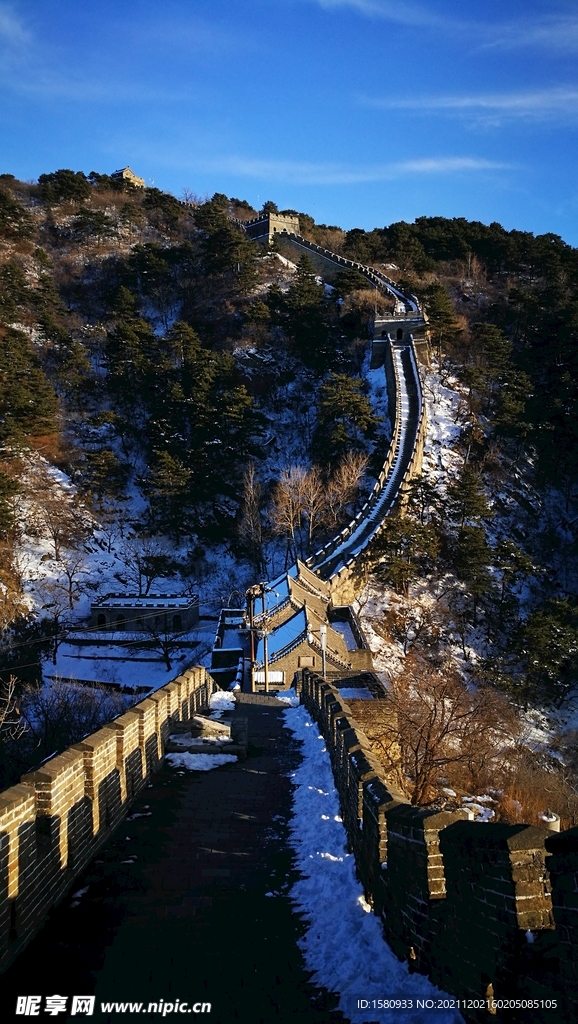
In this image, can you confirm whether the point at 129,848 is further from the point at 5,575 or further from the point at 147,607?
the point at 5,575

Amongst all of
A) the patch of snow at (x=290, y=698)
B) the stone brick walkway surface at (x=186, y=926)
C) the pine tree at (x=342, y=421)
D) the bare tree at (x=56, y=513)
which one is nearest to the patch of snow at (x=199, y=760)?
the stone brick walkway surface at (x=186, y=926)

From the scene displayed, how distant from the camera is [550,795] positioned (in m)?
20.3

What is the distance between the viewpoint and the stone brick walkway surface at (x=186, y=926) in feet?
14.4

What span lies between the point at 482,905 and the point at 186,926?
291cm

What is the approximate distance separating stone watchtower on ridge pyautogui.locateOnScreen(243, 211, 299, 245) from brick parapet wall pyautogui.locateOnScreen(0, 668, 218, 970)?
256ft

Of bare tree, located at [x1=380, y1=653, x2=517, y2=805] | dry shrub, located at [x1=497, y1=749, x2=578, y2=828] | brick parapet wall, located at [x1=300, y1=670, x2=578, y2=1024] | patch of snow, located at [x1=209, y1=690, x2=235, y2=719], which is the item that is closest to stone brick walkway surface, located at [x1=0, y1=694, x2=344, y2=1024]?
brick parapet wall, located at [x1=300, y1=670, x2=578, y2=1024]

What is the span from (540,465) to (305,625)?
32.4 meters

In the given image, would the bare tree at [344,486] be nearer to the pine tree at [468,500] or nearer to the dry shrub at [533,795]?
the pine tree at [468,500]

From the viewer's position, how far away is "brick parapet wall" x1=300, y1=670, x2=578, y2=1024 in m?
3.00

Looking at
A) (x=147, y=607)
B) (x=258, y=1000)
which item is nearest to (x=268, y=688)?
(x=147, y=607)

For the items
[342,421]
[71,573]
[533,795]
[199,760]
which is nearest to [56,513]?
[71,573]

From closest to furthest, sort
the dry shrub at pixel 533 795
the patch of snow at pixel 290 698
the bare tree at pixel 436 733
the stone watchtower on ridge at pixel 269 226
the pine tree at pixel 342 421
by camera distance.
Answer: the bare tree at pixel 436 733, the dry shrub at pixel 533 795, the patch of snow at pixel 290 698, the pine tree at pixel 342 421, the stone watchtower on ridge at pixel 269 226

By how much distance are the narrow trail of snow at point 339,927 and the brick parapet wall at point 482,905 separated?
0.16m

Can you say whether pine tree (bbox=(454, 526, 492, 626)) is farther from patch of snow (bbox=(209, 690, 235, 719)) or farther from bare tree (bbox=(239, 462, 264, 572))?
patch of snow (bbox=(209, 690, 235, 719))
